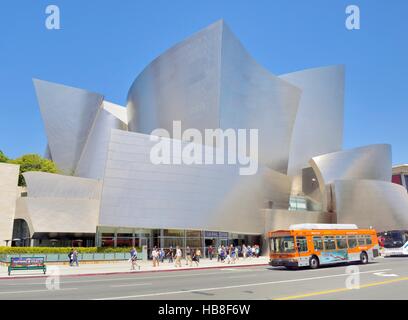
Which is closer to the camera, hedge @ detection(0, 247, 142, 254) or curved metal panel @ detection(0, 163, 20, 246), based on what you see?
hedge @ detection(0, 247, 142, 254)

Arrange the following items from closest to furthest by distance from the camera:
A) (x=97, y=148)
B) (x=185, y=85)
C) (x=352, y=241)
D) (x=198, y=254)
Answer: (x=352, y=241) → (x=198, y=254) → (x=185, y=85) → (x=97, y=148)

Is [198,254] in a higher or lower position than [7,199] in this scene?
lower

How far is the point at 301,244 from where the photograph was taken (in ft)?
72.0

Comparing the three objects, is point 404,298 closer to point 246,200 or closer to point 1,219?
point 246,200

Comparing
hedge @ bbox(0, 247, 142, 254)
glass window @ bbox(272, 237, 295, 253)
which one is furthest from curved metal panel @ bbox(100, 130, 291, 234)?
glass window @ bbox(272, 237, 295, 253)

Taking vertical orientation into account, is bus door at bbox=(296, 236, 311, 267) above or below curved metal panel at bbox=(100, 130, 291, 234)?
below

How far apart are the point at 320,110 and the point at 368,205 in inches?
922

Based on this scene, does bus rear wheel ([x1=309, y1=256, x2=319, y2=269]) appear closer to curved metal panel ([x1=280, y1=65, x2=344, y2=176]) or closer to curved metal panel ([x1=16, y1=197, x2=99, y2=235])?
curved metal panel ([x1=16, y1=197, x2=99, y2=235])

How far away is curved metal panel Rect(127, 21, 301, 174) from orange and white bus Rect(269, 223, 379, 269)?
19.7 m

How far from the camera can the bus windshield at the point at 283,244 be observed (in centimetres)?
2192

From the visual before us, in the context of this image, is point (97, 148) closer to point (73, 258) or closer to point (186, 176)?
point (186, 176)

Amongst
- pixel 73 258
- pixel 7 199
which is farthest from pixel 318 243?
pixel 7 199

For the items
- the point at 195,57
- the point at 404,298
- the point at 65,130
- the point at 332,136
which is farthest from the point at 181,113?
the point at 404,298

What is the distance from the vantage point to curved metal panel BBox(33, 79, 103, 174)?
2231 inches
